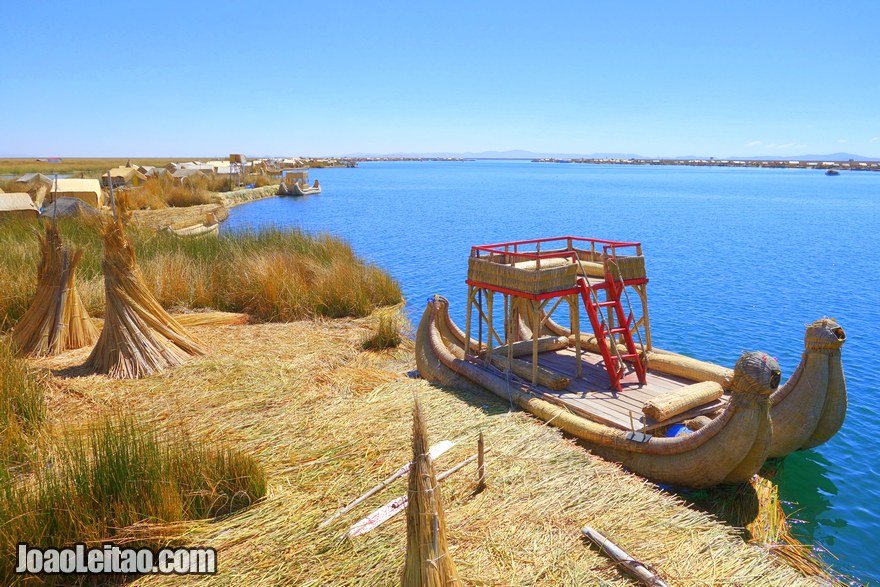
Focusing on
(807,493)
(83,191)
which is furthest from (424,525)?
(83,191)

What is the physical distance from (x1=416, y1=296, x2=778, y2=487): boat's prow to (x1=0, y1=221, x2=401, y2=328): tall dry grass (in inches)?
214

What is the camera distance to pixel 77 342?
313 inches

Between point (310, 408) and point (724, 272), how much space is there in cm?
1722

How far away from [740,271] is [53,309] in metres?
19.4

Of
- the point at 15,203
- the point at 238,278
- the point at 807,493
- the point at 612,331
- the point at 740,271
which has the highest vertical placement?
the point at 15,203

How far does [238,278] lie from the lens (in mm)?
11539

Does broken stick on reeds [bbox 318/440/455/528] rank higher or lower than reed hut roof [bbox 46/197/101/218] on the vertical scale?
lower

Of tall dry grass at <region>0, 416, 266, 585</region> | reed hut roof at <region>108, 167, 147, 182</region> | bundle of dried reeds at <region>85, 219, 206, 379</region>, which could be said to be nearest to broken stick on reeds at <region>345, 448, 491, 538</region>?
tall dry grass at <region>0, 416, 266, 585</region>

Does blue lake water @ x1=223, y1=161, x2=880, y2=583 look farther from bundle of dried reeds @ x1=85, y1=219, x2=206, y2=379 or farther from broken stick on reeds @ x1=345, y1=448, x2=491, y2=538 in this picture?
bundle of dried reeds @ x1=85, y1=219, x2=206, y2=379

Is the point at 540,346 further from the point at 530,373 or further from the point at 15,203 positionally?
the point at 15,203

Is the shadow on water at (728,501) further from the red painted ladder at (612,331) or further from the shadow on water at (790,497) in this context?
the red painted ladder at (612,331)

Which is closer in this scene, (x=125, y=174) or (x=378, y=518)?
(x=378, y=518)

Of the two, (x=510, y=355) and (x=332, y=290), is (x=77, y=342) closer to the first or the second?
(x=332, y=290)

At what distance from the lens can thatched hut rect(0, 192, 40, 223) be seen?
17.3 m
